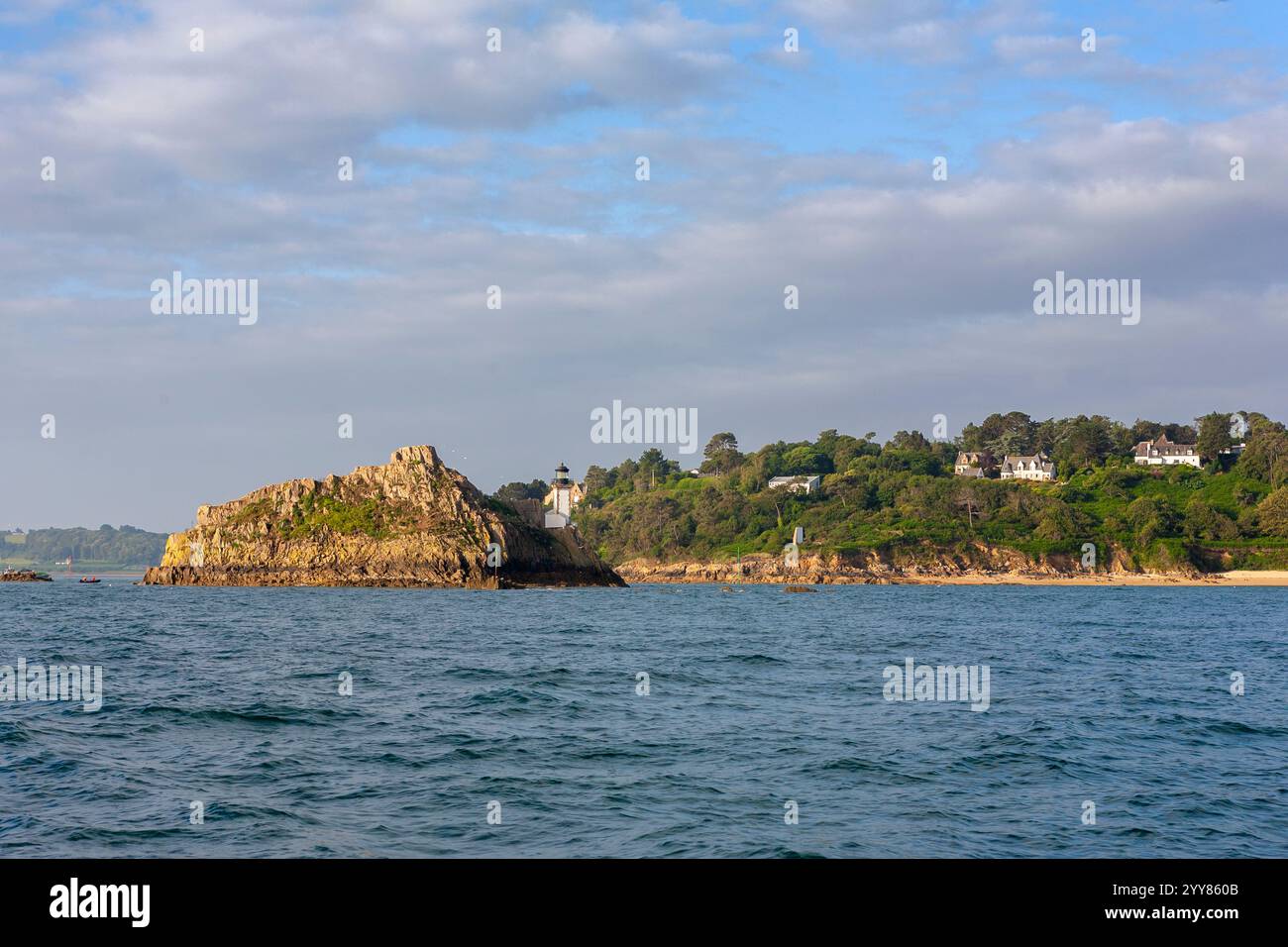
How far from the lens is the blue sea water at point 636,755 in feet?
56.9

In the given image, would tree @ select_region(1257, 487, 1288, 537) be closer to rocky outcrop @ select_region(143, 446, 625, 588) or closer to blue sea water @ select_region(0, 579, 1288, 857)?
rocky outcrop @ select_region(143, 446, 625, 588)

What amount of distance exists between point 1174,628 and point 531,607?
184ft

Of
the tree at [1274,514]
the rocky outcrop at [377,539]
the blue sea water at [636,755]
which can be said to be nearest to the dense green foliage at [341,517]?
the rocky outcrop at [377,539]

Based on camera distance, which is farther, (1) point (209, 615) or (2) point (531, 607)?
(2) point (531, 607)

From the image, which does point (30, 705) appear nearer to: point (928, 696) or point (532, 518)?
point (928, 696)

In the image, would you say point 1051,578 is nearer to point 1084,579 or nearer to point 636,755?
point 1084,579

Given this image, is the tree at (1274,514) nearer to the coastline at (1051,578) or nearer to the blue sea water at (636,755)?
the coastline at (1051,578)

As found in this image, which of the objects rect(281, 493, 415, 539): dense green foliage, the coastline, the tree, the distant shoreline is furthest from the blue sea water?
the tree

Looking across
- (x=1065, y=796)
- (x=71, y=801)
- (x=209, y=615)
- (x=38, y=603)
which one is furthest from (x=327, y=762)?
(x=38, y=603)

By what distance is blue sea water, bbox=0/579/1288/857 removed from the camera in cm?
1733

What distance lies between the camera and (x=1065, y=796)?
20625 mm

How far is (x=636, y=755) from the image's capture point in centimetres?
2400

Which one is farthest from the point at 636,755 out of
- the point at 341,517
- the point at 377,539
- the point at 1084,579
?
the point at 1084,579

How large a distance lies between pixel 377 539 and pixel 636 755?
459ft
